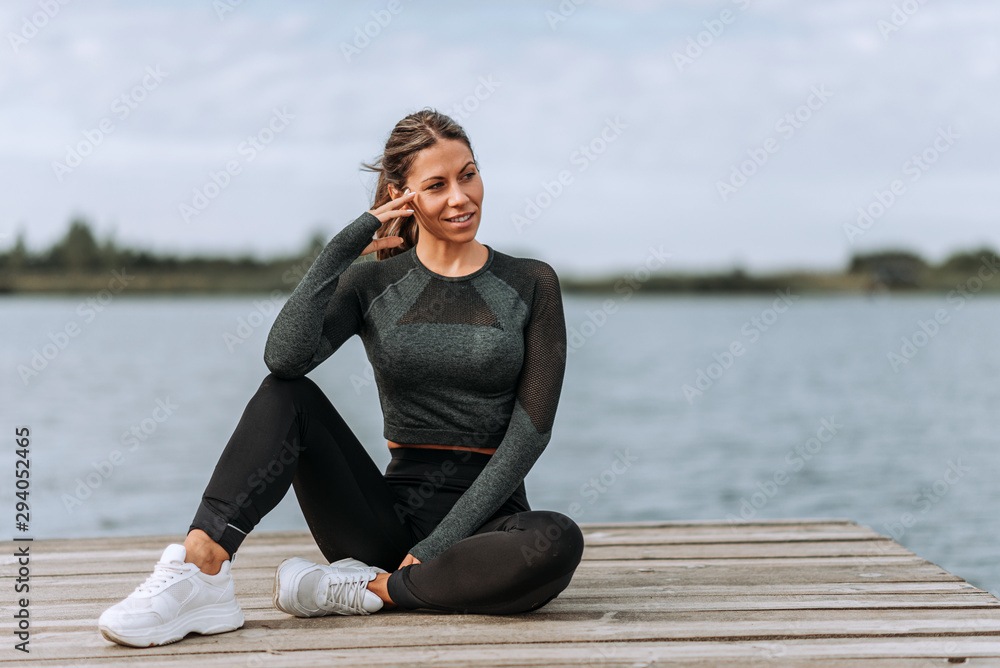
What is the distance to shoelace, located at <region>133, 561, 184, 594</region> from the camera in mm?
2127

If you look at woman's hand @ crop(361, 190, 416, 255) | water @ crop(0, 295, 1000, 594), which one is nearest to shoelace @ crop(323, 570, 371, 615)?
woman's hand @ crop(361, 190, 416, 255)

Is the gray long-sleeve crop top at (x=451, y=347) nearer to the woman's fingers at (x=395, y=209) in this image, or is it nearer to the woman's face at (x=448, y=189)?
the woman's fingers at (x=395, y=209)

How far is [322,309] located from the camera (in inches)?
94.4

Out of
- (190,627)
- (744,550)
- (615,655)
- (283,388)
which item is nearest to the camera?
(615,655)

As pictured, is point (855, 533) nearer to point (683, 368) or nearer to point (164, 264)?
point (683, 368)

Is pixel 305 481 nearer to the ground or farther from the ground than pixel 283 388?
nearer to the ground

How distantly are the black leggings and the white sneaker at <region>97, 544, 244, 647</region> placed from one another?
0.30ft

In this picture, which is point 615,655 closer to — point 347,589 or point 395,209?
point 347,589

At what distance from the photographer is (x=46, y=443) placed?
991 centimetres

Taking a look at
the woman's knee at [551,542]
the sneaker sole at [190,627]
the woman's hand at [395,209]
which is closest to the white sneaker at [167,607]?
the sneaker sole at [190,627]

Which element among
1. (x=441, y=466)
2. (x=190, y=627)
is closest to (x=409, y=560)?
(x=441, y=466)

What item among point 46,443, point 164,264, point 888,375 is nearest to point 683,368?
point 888,375

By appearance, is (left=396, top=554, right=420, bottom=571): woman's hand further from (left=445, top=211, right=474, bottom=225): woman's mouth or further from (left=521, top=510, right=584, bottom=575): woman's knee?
(left=445, top=211, right=474, bottom=225): woman's mouth

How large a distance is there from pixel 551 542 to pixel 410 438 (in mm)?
501
